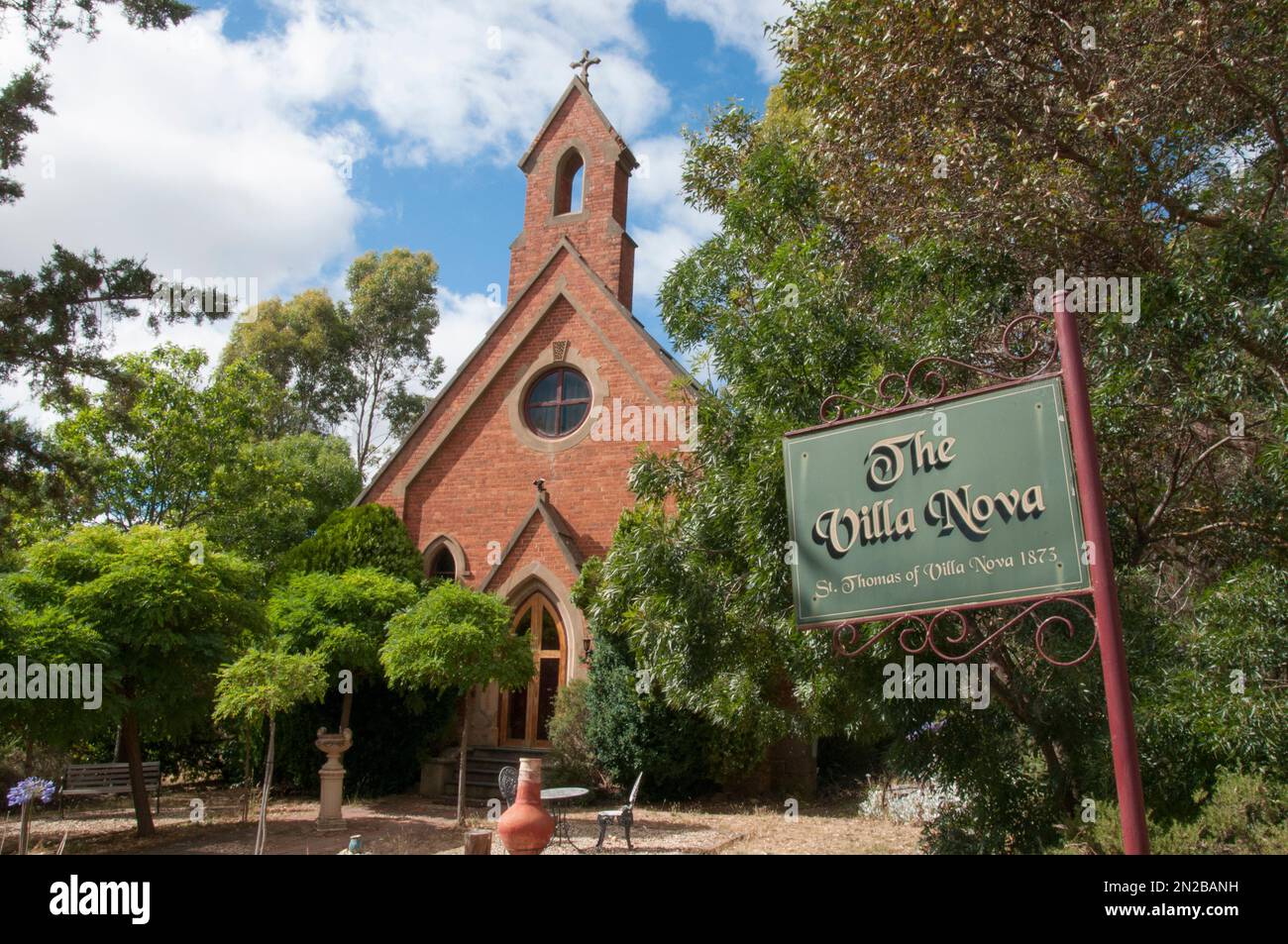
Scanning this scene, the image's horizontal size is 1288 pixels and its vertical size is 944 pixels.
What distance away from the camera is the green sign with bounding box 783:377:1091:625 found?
4.12 meters

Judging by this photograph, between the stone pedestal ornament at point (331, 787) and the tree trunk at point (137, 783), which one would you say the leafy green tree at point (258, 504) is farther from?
the stone pedestal ornament at point (331, 787)

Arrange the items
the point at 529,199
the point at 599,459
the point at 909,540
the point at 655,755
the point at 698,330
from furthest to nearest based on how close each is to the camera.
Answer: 1. the point at 529,199
2. the point at 599,459
3. the point at 655,755
4. the point at 698,330
5. the point at 909,540

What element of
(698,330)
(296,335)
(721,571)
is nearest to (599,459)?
(698,330)

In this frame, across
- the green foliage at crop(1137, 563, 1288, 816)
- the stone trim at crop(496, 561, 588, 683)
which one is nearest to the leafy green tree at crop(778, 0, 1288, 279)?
the green foliage at crop(1137, 563, 1288, 816)

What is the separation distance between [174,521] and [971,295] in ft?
64.3

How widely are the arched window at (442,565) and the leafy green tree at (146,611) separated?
5247mm

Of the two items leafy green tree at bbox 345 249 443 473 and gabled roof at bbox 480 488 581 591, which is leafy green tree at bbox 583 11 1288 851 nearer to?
gabled roof at bbox 480 488 581 591

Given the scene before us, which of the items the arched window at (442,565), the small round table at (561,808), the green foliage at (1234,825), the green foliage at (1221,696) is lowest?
the small round table at (561,808)

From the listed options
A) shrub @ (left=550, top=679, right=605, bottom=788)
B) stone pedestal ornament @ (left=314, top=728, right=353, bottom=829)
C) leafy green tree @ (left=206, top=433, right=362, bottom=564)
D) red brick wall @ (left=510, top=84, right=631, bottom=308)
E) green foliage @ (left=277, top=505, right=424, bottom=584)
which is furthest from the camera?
leafy green tree @ (left=206, top=433, right=362, bottom=564)

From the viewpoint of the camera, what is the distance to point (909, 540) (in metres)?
4.51

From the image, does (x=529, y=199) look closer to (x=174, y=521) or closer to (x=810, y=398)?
(x=174, y=521)

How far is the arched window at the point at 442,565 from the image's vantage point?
707 inches

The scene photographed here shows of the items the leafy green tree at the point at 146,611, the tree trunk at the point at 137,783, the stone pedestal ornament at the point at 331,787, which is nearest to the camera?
the leafy green tree at the point at 146,611

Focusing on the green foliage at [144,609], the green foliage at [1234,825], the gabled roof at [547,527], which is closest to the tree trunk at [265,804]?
the green foliage at [144,609]
